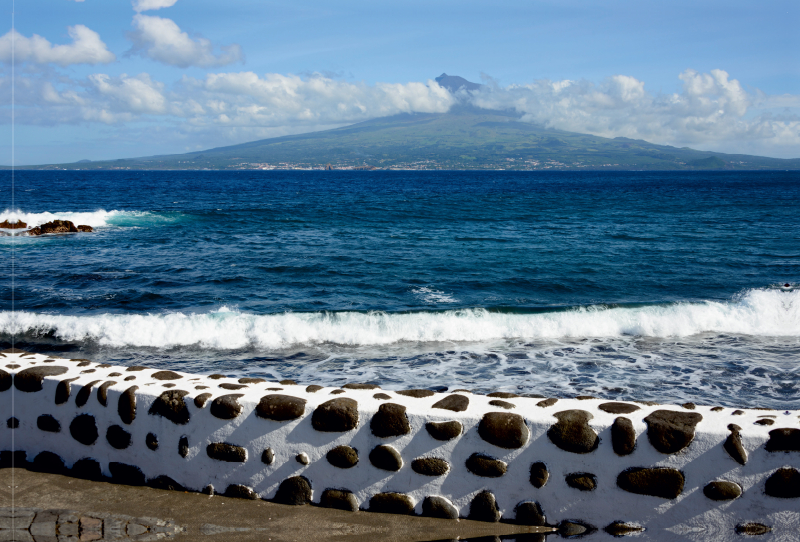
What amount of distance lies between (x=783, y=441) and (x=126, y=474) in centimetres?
521

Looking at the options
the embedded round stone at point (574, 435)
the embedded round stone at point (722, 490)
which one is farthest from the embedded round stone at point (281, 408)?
the embedded round stone at point (722, 490)

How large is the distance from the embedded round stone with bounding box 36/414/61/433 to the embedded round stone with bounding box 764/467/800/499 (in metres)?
5.82

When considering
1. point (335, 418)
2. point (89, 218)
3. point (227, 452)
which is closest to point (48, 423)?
point (227, 452)

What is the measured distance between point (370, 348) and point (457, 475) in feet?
20.0

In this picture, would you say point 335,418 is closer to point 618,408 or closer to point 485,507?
point 485,507

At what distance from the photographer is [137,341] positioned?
10547 millimetres

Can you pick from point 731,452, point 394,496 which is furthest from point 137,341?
point 731,452

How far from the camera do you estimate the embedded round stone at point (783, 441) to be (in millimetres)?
3574

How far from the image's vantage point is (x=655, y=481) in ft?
12.4

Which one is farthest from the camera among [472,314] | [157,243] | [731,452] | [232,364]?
[157,243]

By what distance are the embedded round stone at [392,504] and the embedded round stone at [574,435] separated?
4.14 feet

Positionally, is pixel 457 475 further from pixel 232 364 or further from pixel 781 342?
pixel 781 342

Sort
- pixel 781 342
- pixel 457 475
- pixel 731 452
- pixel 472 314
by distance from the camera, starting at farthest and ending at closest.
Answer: pixel 472 314 < pixel 781 342 < pixel 457 475 < pixel 731 452

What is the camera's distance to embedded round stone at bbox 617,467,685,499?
12.4ft
